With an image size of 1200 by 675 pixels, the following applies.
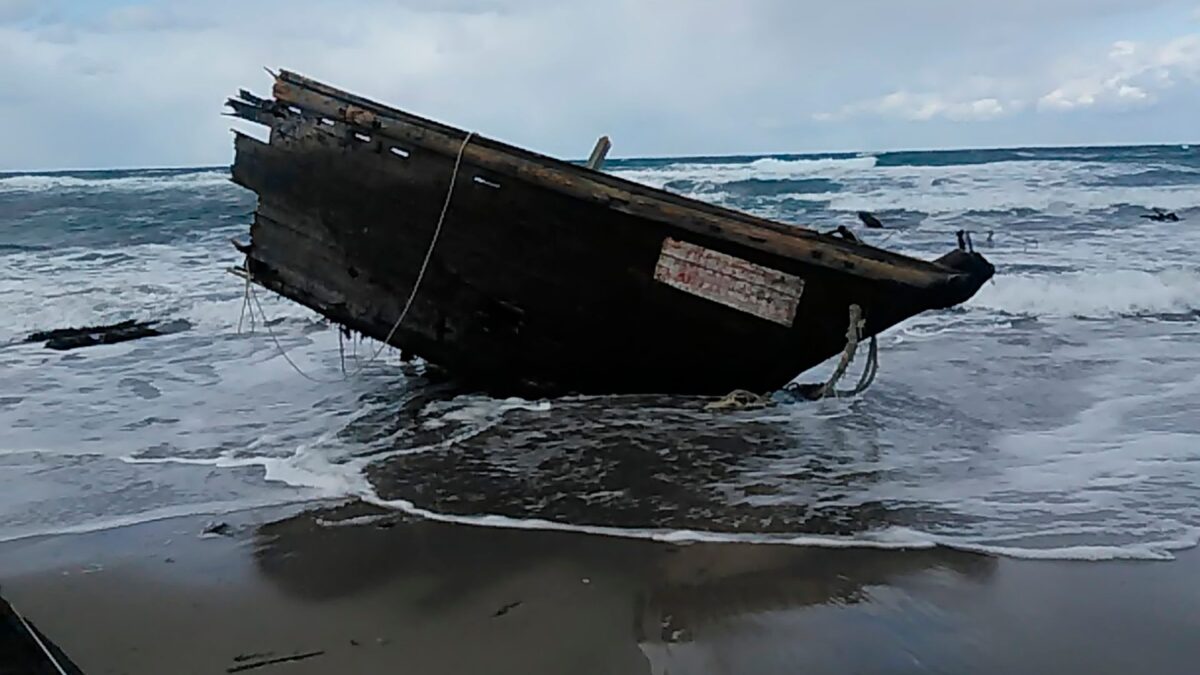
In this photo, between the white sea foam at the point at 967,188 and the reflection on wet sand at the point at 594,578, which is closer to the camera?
the reflection on wet sand at the point at 594,578

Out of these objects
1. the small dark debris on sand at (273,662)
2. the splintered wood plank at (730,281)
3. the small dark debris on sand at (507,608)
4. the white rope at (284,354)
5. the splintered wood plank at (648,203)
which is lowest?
the white rope at (284,354)

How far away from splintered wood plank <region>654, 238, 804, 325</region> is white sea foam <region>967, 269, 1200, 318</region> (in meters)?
6.24

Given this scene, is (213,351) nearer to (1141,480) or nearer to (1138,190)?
(1141,480)

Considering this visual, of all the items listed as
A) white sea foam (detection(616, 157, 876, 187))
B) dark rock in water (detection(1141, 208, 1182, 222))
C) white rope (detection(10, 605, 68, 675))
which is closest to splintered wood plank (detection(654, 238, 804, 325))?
white rope (detection(10, 605, 68, 675))

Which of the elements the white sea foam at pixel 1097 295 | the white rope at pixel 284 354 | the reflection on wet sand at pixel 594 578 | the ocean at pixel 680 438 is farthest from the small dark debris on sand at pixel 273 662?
the white sea foam at pixel 1097 295

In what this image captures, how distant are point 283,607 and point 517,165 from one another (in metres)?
3.04

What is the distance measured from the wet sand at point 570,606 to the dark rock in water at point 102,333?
238 inches

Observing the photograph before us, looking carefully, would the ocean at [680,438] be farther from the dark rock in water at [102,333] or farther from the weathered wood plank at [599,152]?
the weathered wood plank at [599,152]

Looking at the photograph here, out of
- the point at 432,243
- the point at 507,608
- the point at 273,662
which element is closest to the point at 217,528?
the point at 273,662

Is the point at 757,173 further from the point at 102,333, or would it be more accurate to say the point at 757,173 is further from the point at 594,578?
the point at 594,578

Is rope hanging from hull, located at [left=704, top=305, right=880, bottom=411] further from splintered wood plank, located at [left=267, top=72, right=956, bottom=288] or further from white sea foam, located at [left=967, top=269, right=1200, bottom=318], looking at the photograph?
white sea foam, located at [left=967, top=269, right=1200, bottom=318]

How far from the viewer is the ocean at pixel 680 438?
15.2 ft

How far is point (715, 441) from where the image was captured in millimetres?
5820

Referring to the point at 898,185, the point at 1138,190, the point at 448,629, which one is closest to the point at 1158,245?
the point at 1138,190
